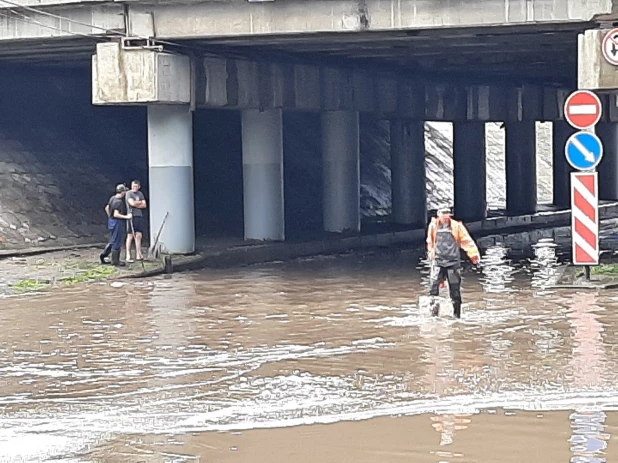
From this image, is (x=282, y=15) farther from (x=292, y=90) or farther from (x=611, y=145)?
(x=611, y=145)

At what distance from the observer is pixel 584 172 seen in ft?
64.1

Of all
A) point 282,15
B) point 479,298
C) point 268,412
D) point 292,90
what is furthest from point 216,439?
point 292,90

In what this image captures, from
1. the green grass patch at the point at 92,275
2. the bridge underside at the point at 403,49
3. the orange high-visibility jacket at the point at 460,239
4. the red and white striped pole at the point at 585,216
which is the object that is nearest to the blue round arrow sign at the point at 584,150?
the red and white striped pole at the point at 585,216

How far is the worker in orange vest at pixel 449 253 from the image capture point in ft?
54.2

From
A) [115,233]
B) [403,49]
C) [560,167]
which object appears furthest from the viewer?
[560,167]

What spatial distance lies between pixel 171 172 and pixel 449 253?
10.6 meters

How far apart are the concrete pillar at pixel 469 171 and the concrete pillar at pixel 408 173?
2.90 meters

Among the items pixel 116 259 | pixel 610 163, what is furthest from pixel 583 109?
pixel 610 163

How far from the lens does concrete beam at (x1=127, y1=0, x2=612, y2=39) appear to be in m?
21.4

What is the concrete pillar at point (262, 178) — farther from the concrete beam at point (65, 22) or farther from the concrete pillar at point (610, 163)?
the concrete pillar at point (610, 163)

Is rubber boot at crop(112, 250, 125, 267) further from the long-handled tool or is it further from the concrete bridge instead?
the concrete bridge

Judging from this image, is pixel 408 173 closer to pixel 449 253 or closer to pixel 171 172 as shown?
pixel 171 172

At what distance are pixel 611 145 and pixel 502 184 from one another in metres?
6.15

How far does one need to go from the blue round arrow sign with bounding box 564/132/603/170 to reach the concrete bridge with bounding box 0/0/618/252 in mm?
2544
